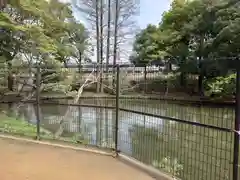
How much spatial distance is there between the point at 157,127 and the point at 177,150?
1235 millimetres

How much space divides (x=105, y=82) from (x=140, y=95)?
710 cm

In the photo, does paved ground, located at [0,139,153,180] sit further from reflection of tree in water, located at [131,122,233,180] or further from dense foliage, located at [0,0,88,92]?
dense foliage, located at [0,0,88,92]

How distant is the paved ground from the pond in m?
0.51

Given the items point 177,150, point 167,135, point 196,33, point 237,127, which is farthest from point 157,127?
point 196,33

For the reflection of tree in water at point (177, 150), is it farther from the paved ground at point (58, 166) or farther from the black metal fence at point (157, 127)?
the paved ground at point (58, 166)

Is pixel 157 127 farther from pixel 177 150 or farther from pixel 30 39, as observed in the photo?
pixel 30 39

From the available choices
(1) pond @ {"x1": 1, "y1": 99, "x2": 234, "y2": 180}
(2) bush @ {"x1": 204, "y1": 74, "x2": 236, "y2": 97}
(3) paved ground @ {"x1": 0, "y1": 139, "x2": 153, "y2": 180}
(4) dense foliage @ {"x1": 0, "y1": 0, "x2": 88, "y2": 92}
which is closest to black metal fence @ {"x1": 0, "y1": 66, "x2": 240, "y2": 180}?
(1) pond @ {"x1": 1, "y1": 99, "x2": 234, "y2": 180}

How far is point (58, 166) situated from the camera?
4578 millimetres

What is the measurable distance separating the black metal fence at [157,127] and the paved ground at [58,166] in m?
0.46

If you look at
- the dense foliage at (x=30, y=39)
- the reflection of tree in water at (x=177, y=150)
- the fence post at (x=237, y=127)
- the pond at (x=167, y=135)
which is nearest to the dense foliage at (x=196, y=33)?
the dense foliage at (x=30, y=39)

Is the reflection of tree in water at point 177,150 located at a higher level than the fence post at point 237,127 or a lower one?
lower

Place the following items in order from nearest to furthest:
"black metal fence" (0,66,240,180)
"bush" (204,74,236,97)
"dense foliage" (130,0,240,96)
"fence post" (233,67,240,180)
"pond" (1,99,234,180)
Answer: "fence post" (233,67,240,180), "bush" (204,74,236,97), "black metal fence" (0,66,240,180), "pond" (1,99,234,180), "dense foliage" (130,0,240,96)

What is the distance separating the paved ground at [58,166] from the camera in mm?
4181

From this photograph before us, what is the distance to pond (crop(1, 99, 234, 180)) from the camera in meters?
4.09
